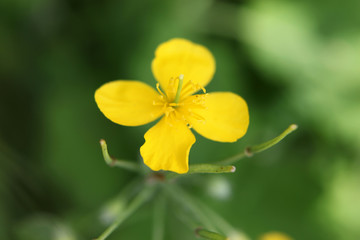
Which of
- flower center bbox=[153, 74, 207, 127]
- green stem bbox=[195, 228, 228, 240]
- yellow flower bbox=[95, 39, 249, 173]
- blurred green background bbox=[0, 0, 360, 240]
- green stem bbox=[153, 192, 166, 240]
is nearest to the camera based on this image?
green stem bbox=[195, 228, 228, 240]

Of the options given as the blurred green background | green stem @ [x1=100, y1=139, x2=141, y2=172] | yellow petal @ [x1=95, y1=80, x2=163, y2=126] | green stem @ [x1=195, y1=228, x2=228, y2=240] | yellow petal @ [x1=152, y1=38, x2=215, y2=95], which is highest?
the blurred green background

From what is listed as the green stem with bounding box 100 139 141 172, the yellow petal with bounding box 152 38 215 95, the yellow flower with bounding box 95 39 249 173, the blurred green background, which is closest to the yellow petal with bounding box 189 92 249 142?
the yellow flower with bounding box 95 39 249 173

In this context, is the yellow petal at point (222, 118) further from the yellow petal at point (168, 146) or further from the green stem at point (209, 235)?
the green stem at point (209, 235)

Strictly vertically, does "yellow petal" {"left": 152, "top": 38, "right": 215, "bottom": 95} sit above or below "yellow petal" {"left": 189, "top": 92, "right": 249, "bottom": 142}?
above

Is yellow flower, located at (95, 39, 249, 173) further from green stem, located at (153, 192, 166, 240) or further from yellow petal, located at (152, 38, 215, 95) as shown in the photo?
green stem, located at (153, 192, 166, 240)

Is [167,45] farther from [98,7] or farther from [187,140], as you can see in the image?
[98,7]

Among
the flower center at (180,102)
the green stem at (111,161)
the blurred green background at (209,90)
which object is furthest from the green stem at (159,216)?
the blurred green background at (209,90)
